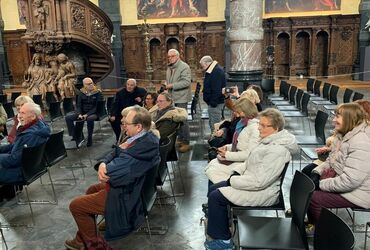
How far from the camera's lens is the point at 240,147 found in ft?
12.8

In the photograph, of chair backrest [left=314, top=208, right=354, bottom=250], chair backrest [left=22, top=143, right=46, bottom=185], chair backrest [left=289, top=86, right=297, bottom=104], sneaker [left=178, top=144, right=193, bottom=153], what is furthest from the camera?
chair backrest [left=289, top=86, right=297, bottom=104]

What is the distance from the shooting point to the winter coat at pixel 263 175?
3.00m

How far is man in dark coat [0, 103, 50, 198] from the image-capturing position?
4012 millimetres

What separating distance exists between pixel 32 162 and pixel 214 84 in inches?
131

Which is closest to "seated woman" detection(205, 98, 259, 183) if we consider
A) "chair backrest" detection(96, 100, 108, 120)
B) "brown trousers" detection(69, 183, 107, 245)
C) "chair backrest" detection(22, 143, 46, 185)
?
"brown trousers" detection(69, 183, 107, 245)

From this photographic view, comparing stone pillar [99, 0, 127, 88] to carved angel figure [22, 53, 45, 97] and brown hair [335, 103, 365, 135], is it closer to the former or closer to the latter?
carved angel figure [22, 53, 45, 97]

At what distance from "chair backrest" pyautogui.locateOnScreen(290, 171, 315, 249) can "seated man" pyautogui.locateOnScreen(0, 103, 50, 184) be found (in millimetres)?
2848

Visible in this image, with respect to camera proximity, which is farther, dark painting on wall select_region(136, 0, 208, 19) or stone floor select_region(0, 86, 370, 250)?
dark painting on wall select_region(136, 0, 208, 19)

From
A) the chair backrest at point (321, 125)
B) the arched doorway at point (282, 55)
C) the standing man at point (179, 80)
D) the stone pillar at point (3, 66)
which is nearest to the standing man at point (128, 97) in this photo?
the standing man at point (179, 80)

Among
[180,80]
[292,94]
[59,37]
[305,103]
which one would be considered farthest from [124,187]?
[59,37]

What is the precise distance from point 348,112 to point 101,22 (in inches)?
384

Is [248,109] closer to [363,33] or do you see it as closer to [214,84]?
[214,84]

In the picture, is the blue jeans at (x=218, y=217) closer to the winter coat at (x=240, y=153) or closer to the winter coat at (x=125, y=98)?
the winter coat at (x=240, y=153)

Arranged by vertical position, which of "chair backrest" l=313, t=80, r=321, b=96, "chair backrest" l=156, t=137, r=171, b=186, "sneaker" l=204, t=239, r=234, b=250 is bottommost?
"sneaker" l=204, t=239, r=234, b=250
